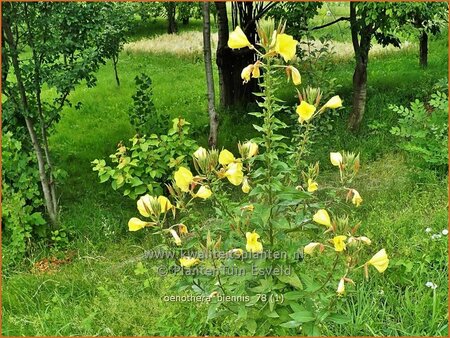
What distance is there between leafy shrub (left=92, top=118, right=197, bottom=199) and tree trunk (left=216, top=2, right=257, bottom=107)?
139 inches

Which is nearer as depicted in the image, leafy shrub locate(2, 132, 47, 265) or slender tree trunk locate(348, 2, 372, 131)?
leafy shrub locate(2, 132, 47, 265)

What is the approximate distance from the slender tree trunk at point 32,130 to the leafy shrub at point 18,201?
0.28 ft

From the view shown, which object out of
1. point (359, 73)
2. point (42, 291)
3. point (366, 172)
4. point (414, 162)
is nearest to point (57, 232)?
point (42, 291)

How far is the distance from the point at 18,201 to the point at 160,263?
1.55 metres

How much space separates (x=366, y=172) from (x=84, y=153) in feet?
12.3

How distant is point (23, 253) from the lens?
15.4ft

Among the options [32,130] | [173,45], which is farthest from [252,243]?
[173,45]

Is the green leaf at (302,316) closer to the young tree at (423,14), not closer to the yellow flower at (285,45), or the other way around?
the yellow flower at (285,45)

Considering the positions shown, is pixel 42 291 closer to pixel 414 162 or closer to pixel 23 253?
pixel 23 253

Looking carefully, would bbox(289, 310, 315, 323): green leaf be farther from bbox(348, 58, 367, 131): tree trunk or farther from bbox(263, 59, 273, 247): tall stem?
bbox(348, 58, 367, 131): tree trunk

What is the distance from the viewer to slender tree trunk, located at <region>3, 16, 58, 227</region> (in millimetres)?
4668

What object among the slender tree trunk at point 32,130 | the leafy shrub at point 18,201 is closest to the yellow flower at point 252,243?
the leafy shrub at point 18,201

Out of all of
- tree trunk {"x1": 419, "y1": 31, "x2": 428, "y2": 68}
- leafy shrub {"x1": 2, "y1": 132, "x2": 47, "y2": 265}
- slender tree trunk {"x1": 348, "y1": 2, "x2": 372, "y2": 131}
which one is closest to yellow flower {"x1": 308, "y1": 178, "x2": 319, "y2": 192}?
leafy shrub {"x1": 2, "y1": 132, "x2": 47, "y2": 265}

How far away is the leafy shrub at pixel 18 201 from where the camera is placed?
15.3ft
